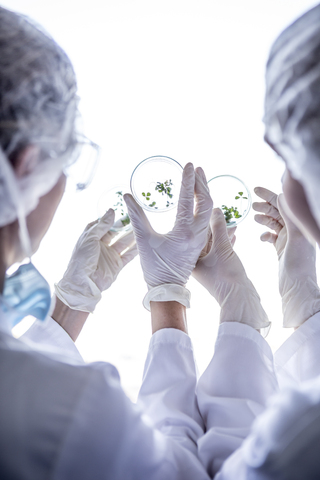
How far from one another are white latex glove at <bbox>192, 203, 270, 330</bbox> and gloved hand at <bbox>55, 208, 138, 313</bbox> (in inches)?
17.7

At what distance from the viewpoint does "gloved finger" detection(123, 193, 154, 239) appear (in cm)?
160

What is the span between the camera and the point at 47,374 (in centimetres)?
71

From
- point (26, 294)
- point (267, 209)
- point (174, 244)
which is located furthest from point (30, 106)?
point (267, 209)

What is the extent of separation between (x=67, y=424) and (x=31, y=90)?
2.39 ft

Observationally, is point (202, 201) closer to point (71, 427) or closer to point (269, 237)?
point (269, 237)

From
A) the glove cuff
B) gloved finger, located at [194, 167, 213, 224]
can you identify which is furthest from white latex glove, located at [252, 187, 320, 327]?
the glove cuff

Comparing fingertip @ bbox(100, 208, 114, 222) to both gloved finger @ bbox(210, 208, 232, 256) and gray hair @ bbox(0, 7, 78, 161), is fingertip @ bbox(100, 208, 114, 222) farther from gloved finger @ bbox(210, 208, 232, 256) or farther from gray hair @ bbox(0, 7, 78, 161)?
gray hair @ bbox(0, 7, 78, 161)

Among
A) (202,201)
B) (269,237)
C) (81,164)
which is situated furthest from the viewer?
(269,237)

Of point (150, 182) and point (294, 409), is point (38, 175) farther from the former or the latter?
point (150, 182)

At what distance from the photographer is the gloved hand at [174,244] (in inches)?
64.1

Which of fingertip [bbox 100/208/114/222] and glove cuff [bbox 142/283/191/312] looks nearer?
glove cuff [bbox 142/283/191/312]

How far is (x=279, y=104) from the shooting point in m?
0.76

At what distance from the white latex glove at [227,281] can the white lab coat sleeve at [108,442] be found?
0.73 metres

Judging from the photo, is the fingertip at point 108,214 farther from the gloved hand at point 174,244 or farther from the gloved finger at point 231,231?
the gloved finger at point 231,231
